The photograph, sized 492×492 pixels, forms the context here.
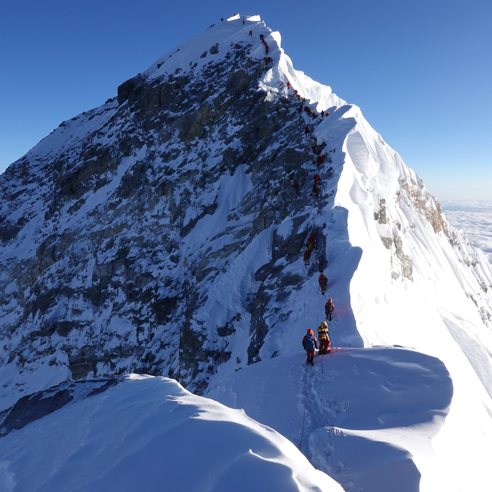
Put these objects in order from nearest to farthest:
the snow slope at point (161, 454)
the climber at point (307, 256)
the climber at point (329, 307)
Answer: the snow slope at point (161, 454), the climber at point (329, 307), the climber at point (307, 256)

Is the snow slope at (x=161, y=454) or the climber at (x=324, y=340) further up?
the snow slope at (x=161, y=454)

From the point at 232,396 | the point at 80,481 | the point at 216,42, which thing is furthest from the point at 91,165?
the point at 80,481

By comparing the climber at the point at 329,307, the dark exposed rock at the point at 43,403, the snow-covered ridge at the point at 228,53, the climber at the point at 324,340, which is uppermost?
the snow-covered ridge at the point at 228,53

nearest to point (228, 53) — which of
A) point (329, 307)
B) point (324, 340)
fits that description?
point (329, 307)

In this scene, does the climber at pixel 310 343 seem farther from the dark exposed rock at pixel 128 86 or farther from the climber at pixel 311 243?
the dark exposed rock at pixel 128 86

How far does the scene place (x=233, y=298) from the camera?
62.3 feet

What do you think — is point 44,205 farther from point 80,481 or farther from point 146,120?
point 80,481

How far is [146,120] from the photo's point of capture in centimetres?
3753

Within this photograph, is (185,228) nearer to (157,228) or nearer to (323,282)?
(157,228)

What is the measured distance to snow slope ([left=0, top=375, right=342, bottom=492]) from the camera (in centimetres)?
340

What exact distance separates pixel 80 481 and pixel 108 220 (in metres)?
31.1

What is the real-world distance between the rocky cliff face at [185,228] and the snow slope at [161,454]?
6273 mm

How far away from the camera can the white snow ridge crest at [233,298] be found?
15.6ft

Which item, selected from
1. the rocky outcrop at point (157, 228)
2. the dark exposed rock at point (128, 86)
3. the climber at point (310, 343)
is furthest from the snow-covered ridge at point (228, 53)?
the climber at point (310, 343)
